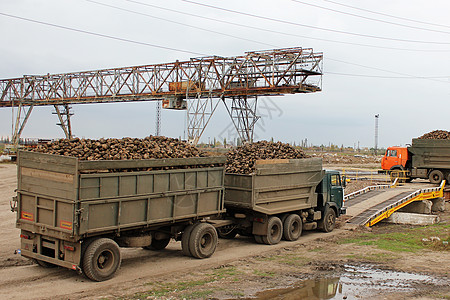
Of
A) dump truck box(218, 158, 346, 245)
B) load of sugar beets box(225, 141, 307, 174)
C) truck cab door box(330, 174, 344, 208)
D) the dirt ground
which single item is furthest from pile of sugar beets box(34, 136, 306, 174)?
truck cab door box(330, 174, 344, 208)

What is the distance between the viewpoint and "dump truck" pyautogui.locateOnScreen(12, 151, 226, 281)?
30.2 feet

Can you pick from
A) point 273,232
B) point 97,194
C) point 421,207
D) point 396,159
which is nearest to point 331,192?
point 273,232

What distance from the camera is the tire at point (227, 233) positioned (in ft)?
46.9

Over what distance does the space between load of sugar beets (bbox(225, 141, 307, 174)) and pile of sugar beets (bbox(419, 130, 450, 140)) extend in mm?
19355

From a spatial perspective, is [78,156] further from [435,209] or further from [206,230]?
[435,209]

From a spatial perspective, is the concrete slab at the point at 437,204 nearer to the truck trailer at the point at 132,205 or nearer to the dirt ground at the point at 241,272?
the dirt ground at the point at 241,272

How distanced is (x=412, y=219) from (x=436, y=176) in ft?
36.4

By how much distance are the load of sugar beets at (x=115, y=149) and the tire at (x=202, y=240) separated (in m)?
2.01

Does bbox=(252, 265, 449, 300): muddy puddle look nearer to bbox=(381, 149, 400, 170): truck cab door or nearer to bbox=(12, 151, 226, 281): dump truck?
bbox=(12, 151, 226, 281): dump truck

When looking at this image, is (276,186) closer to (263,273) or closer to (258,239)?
(258,239)

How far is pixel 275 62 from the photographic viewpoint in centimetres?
3309

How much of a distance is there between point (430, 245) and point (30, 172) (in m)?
12.1

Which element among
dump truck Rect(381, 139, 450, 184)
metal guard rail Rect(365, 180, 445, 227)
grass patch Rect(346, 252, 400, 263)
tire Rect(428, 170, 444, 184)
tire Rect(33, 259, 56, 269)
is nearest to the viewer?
tire Rect(33, 259, 56, 269)

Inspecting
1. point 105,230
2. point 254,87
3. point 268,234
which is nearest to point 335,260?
point 268,234
